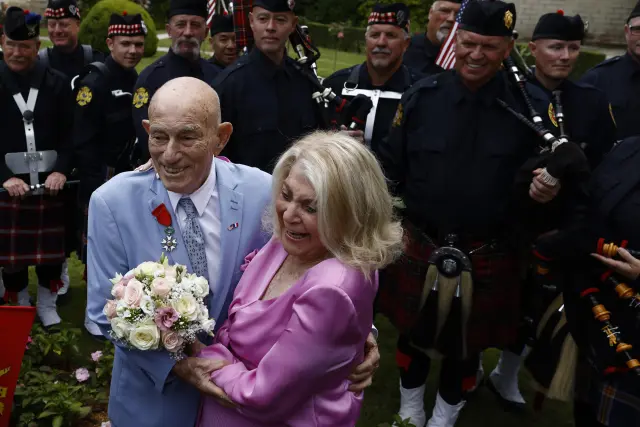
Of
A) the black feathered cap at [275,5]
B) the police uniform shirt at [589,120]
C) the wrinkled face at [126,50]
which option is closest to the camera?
the police uniform shirt at [589,120]

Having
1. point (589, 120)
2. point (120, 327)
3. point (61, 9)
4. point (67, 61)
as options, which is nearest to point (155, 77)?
point (67, 61)

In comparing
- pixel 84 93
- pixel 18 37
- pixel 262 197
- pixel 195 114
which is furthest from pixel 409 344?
pixel 18 37

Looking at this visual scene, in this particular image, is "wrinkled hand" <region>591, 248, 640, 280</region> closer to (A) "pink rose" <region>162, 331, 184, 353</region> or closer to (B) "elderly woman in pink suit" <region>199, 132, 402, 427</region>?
(B) "elderly woman in pink suit" <region>199, 132, 402, 427</region>

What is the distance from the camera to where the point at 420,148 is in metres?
4.04

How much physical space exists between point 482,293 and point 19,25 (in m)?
3.85

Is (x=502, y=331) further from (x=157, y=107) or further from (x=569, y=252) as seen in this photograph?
(x=157, y=107)

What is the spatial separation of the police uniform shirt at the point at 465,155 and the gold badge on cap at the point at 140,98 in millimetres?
2128

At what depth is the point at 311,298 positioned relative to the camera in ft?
6.66

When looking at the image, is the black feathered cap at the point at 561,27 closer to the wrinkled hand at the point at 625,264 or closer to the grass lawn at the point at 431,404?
the wrinkled hand at the point at 625,264

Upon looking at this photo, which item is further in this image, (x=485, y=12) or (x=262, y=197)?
(x=485, y=12)

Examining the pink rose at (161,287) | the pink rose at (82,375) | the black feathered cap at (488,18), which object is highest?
the black feathered cap at (488,18)

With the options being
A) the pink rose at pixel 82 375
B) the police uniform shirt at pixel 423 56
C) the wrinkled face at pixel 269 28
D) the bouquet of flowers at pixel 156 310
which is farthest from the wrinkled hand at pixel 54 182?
the bouquet of flowers at pixel 156 310

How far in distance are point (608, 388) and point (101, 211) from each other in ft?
7.79

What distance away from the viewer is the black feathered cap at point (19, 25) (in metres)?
5.18
